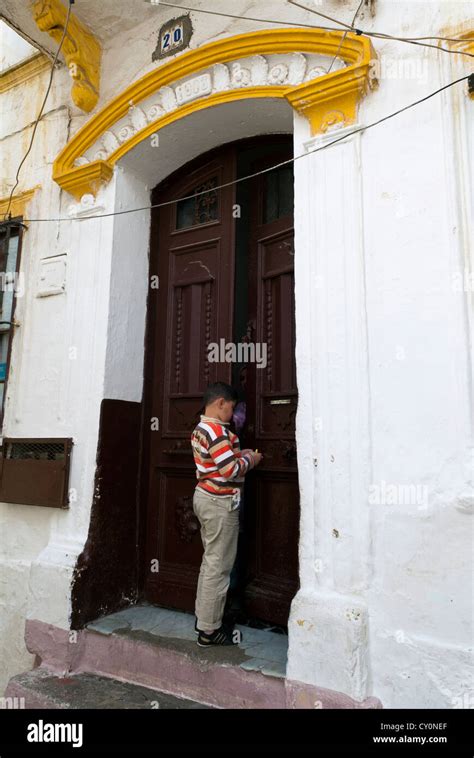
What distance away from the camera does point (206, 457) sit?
3053 mm

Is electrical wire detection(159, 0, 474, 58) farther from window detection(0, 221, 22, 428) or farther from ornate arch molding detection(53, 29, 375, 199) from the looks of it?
window detection(0, 221, 22, 428)

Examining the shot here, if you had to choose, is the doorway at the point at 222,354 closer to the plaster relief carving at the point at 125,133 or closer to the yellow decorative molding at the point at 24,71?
the plaster relief carving at the point at 125,133

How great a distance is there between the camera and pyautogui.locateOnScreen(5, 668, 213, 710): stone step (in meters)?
2.89

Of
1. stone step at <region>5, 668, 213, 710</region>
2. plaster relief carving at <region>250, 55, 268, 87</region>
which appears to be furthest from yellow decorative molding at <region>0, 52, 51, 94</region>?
stone step at <region>5, 668, 213, 710</region>

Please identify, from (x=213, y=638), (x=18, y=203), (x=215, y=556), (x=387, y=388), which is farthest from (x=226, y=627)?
(x=18, y=203)

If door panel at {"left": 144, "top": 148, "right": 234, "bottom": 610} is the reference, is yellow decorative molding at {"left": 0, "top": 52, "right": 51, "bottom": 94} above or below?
above

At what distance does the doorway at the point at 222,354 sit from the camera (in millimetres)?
3406

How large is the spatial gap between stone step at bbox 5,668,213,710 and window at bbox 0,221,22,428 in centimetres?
193

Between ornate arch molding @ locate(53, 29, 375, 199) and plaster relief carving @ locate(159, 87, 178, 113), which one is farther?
plaster relief carving @ locate(159, 87, 178, 113)

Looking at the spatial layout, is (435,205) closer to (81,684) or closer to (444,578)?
(444,578)

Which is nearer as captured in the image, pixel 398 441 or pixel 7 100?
pixel 398 441

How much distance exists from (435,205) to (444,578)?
1762mm

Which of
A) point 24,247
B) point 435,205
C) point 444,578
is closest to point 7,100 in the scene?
point 24,247

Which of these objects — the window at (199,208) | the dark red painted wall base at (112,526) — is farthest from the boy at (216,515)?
the window at (199,208)
